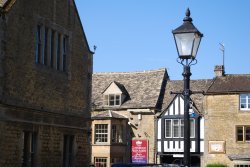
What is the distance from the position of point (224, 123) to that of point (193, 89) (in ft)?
16.6

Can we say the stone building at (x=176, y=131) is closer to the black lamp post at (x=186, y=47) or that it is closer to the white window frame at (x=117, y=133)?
the white window frame at (x=117, y=133)

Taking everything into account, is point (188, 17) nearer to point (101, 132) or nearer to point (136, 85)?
point (101, 132)

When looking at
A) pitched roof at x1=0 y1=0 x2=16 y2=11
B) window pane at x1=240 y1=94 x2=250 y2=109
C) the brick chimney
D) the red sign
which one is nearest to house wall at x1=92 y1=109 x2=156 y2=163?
the red sign

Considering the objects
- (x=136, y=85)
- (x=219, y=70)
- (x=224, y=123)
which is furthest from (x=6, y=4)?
(x=136, y=85)

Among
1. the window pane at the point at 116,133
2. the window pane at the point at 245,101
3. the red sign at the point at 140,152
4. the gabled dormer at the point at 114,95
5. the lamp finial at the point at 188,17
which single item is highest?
the gabled dormer at the point at 114,95

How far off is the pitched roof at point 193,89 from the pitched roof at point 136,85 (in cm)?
84

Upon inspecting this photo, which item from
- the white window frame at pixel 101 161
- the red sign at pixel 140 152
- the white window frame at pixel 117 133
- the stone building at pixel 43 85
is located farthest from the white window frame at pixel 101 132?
the stone building at pixel 43 85

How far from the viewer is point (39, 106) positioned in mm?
26594

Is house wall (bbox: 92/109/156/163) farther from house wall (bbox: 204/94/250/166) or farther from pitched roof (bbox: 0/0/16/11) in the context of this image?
pitched roof (bbox: 0/0/16/11)

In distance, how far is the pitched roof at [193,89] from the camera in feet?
156

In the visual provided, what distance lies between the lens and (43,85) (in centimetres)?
2705

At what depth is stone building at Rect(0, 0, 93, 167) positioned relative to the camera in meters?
24.2

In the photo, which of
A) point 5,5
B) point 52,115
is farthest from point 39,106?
point 5,5

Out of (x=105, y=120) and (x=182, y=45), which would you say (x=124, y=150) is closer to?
(x=105, y=120)
